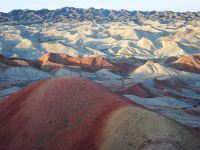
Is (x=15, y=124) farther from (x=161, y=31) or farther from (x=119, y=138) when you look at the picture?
(x=161, y=31)

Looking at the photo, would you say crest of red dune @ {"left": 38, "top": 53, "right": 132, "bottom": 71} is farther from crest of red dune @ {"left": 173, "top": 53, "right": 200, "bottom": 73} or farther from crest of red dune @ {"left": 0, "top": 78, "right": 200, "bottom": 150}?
crest of red dune @ {"left": 0, "top": 78, "right": 200, "bottom": 150}

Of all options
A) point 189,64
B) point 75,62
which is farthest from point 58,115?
point 189,64

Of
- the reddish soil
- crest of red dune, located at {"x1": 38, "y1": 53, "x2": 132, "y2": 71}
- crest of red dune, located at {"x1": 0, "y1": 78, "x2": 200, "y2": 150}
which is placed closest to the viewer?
crest of red dune, located at {"x1": 0, "y1": 78, "x2": 200, "y2": 150}

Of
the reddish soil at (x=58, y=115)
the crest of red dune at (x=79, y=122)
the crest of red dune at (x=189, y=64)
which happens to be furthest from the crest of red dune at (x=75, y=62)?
the reddish soil at (x=58, y=115)

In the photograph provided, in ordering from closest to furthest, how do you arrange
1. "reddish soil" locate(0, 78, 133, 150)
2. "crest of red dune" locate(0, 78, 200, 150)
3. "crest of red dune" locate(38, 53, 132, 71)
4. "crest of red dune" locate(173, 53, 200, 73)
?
"crest of red dune" locate(0, 78, 200, 150)
"reddish soil" locate(0, 78, 133, 150)
"crest of red dune" locate(38, 53, 132, 71)
"crest of red dune" locate(173, 53, 200, 73)

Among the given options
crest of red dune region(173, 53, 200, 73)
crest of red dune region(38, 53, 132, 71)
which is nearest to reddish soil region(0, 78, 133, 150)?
crest of red dune region(38, 53, 132, 71)

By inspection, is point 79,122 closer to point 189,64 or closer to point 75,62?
point 75,62

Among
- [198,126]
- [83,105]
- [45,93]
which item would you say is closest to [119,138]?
[83,105]
